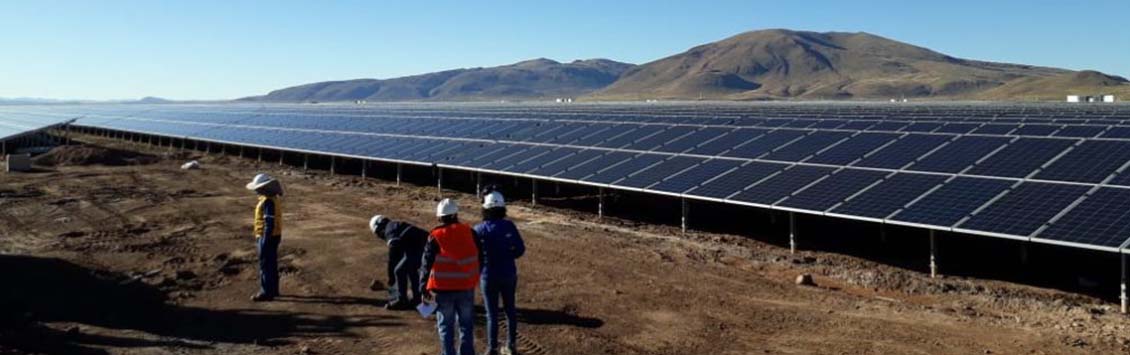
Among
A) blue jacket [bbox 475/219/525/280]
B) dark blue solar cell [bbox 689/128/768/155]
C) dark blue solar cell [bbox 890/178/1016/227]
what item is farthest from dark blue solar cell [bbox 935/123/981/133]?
blue jacket [bbox 475/219/525/280]

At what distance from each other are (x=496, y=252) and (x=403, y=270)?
3.30 m

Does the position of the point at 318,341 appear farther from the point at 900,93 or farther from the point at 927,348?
the point at 900,93

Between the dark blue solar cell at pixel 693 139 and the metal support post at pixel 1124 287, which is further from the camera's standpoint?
the dark blue solar cell at pixel 693 139

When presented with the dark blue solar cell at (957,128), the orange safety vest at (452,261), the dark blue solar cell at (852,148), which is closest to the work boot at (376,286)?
the orange safety vest at (452,261)

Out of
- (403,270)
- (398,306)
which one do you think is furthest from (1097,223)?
(398,306)

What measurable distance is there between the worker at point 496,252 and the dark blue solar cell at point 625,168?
12.0 metres

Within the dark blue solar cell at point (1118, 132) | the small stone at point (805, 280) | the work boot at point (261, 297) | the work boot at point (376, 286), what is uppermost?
the dark blue solar cell at point (1118, 132)

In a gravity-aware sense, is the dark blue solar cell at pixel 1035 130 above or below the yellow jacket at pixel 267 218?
above

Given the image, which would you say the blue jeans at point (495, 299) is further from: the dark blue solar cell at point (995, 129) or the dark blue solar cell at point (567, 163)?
the dark blue solar cell at point (995, 129)

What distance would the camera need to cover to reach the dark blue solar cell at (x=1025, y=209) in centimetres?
1365

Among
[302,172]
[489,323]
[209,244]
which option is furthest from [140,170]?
[489,323]

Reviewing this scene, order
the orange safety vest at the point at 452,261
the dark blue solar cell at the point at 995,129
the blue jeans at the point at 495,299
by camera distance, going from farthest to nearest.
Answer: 1. the dark blue solar cell at the point at 995,129
2. the blue jeans at the point at 495,299
3. the orange safety vest at the point at 452,261

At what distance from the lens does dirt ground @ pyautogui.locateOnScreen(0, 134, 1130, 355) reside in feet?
36.2

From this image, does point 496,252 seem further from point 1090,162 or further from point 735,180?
point 1090,162
